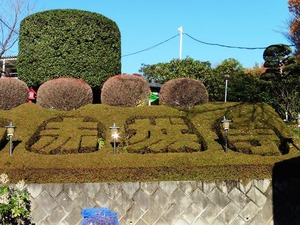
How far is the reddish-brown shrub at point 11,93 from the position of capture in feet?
31.5

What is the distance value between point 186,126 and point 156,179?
7.23 ft

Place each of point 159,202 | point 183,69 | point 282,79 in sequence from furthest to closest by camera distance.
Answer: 1. point 183,69
2. point 282,79
3. point 159,202

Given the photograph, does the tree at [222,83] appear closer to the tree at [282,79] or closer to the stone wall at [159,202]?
the tree at [282,79]

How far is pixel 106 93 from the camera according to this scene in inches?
391

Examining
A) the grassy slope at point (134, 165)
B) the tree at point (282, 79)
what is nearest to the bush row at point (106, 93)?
the grassy slope at point (134, 165)

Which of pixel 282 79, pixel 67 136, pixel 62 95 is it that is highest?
pixel 282 79

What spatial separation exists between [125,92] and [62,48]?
2.87 meters

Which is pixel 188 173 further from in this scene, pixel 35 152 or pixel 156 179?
pixel 35 152

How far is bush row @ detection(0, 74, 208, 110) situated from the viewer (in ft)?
31.4

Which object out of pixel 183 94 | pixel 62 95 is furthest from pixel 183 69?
pixel 62 95

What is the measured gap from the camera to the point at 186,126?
8375 millimetres

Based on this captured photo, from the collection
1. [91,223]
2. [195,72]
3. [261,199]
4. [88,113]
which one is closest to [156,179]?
[261,199]

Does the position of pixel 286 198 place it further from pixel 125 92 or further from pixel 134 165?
pixel 125 92

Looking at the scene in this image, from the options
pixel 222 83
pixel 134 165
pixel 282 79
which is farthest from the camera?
pixel 222 83
